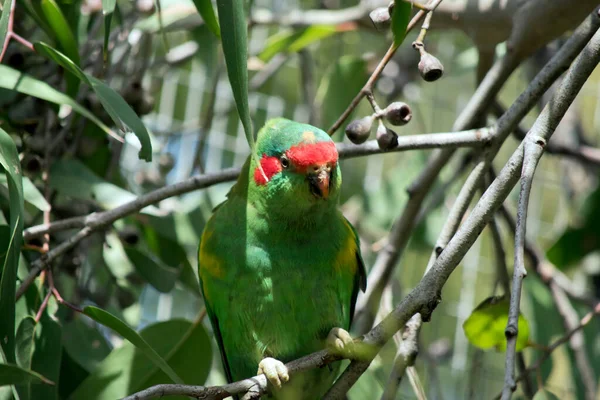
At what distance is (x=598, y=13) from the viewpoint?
1475 mm

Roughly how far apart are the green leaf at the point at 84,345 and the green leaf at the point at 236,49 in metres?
0.95

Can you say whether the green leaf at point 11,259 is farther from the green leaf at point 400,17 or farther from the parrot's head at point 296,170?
the green leaf at point 400,17

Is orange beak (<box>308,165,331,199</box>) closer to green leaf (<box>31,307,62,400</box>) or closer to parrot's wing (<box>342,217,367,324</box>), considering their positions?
parrot's wing (<box>342,217,367,324</box>)

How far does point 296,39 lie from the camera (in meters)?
2.64

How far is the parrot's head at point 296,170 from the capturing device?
1.67 m

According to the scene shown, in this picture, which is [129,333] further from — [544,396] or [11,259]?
[544,396]

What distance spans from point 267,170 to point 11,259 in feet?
1.98

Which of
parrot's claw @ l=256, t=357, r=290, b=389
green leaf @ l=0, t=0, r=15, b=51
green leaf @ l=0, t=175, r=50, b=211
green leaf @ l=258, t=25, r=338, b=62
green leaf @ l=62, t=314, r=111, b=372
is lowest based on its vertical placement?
green leaf @ l=62, t=314, r=111, b=372

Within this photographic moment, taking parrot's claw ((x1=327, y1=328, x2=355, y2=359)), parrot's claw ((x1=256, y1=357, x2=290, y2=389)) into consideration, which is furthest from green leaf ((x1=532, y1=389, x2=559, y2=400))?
parrot's claw ((x1=256, y1=357, x2=290, y2=389))

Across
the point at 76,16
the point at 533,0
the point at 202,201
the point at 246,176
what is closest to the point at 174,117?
the point at 202,201

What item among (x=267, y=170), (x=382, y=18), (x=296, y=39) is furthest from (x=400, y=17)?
(x=296, y=39)

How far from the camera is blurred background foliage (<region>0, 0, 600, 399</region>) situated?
6.16ft

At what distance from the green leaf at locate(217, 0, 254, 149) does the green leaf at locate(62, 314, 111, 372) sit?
0.95 m

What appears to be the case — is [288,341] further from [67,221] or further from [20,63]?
[20,63]
